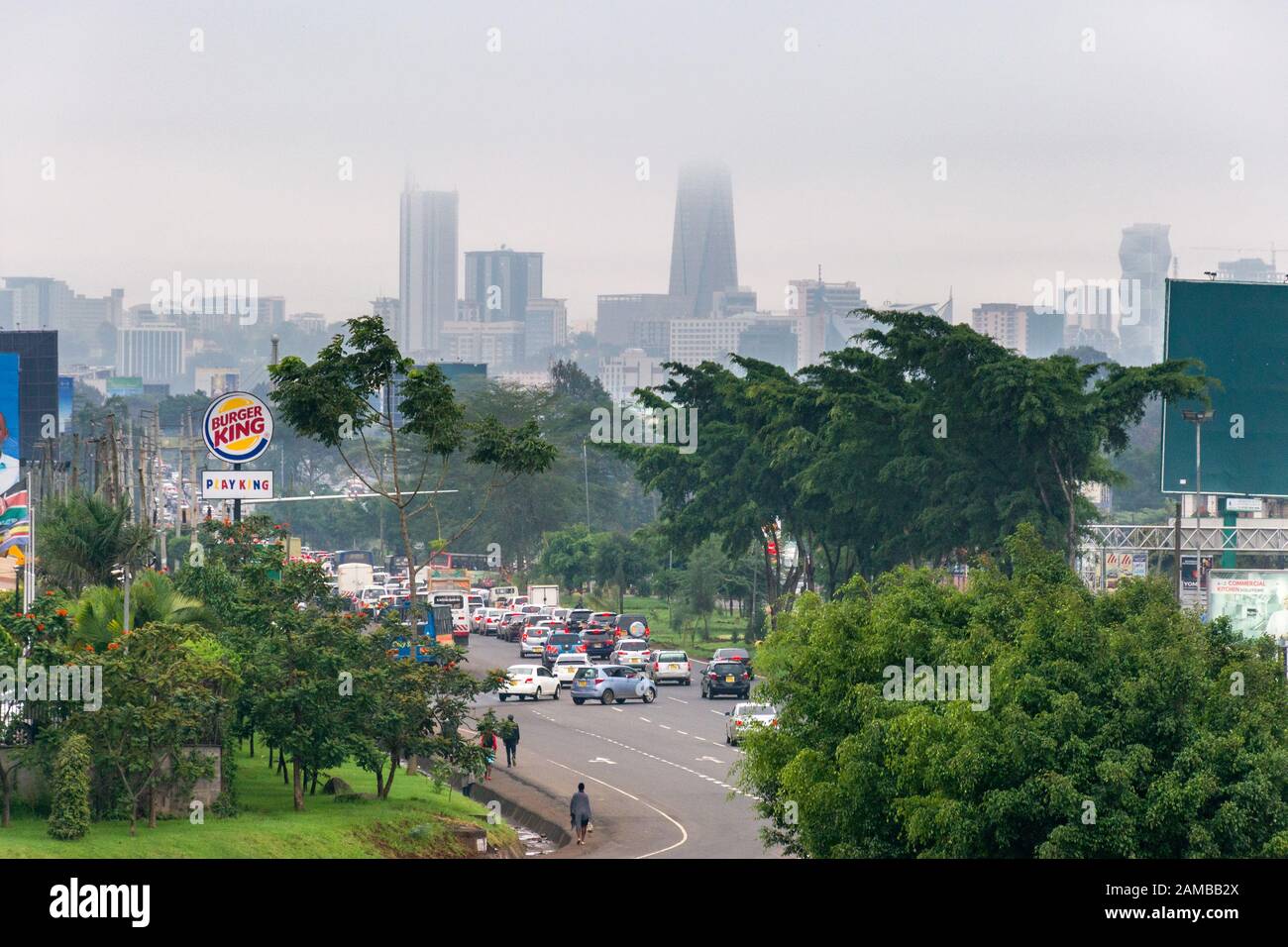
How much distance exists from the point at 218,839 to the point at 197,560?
16.1 metres

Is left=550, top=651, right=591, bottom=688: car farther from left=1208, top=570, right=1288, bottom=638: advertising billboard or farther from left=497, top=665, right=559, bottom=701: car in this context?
left=1208, top=570, right=1288, bottom=638: advertising billboard

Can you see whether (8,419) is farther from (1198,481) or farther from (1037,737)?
(1037,737)

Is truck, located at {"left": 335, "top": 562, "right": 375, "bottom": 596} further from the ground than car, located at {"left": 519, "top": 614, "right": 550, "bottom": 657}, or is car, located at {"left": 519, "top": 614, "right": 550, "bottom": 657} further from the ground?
truck, located at {"left": 335, "top": 562, "right": 375, "bottom": 596}

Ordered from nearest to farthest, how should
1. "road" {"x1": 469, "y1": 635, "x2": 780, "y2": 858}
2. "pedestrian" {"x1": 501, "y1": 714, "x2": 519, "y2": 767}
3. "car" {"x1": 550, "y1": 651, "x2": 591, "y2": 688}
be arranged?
"road" {"x1": 469, "y1": 635, "x2": 780, "y2": 858} → "pedestrian" {"x1": 501, "y1": 714, "x2": 519, "y2": 767} → "car" {"x1": 550, "y1": 651, "x2": 591, "y2": 688}

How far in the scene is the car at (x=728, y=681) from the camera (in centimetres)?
5591

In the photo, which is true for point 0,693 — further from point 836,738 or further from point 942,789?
point 942,789

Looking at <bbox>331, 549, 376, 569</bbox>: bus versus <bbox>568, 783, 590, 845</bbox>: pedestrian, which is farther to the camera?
<bbox>331, 549, 376, 569</bbox>: bus

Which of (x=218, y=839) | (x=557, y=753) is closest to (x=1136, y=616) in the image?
(x=218, y=839)

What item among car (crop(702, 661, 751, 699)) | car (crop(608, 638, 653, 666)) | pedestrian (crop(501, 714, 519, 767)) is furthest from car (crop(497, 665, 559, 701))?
pedestrian (crop(501, 714, 519, 767))

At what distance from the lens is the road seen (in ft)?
99.9

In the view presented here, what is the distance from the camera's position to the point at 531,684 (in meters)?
55.1

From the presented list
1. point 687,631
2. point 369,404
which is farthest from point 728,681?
point 687,631

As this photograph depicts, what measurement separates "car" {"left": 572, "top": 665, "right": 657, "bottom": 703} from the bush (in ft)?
102
